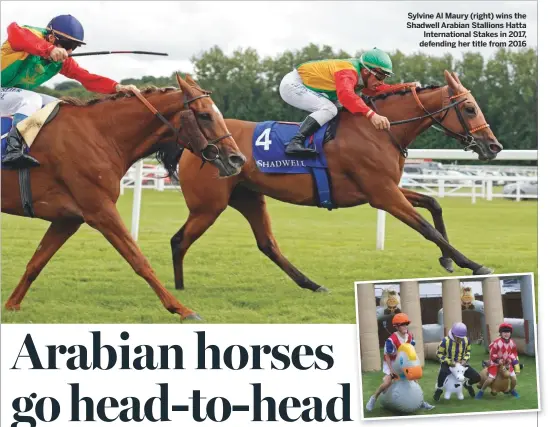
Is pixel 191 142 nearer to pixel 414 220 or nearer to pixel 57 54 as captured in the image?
pixel 57 54

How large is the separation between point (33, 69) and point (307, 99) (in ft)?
7.02

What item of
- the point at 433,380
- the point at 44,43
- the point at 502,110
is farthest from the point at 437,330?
the point at 502,110

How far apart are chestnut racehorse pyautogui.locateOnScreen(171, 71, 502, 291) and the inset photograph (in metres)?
1.54

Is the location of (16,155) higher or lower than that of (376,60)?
lower

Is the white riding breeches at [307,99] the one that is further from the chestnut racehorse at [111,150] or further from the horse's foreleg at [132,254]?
the horse's foreleg at [132,254]

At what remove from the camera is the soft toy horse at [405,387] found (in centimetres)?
491

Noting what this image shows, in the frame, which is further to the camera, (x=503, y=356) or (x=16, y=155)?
(x=16, y=155)

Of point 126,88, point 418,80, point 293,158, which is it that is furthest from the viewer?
point 418,80

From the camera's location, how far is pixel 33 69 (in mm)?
6152

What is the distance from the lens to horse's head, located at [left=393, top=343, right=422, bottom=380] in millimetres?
4938

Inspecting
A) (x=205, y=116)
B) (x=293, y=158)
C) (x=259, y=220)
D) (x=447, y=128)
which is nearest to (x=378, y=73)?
(x=447, y=128)

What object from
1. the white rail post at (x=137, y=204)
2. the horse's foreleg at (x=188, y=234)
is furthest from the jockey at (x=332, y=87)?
the white rail post at (x=137, y=204)

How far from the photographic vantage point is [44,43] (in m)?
5.97

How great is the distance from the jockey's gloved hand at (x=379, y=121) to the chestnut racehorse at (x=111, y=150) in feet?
4.38
